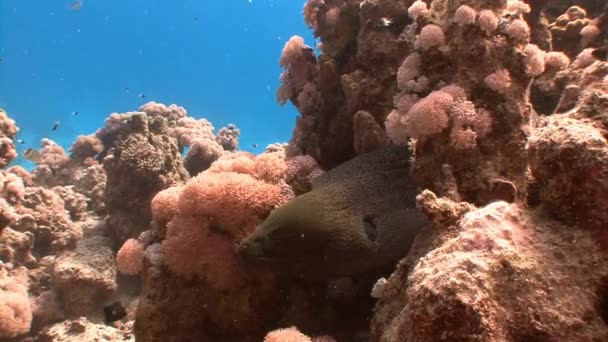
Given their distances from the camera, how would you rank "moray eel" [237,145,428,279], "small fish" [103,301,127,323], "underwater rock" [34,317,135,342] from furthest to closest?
"small fish" [103,301,127,323] → "underwater rock" [34,317,135,342] → "moray eel" [237,145,428,279]

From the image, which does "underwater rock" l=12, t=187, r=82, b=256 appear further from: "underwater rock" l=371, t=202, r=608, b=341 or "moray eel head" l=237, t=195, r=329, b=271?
"underwater rock" l=371, t=202, r=608, b=341

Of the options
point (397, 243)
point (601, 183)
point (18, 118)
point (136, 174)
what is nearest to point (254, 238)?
point (397, 243)

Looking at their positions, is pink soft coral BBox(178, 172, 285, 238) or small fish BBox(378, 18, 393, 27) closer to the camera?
pink soft coral BBox(178, 172, 285, 238)

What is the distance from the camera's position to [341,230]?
3.69m

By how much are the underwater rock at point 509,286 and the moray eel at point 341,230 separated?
1301 mm

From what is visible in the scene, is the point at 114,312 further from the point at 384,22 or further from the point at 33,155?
the point at 33,155

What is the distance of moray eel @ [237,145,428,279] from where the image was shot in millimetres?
3699

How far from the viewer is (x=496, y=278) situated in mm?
2082

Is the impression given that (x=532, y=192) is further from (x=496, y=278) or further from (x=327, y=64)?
(x=327, y=64)

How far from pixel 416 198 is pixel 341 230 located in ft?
2.83

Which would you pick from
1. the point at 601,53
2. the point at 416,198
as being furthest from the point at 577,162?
the point at 601,53

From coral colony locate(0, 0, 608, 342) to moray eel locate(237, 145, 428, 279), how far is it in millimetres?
339

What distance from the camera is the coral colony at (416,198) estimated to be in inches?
84.4

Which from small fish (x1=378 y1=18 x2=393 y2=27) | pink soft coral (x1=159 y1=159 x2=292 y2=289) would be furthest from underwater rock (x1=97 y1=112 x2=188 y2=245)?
small fish (x1=378 y1=18 x2=393 y2=27)
